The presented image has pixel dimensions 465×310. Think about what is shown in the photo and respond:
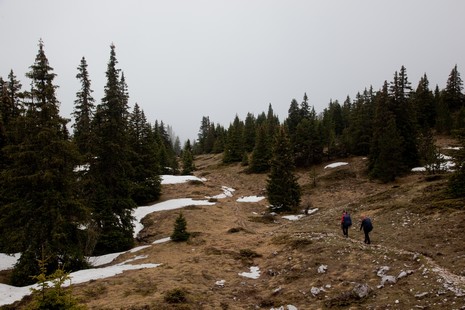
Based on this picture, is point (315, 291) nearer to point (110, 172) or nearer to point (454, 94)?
point (110, 172)

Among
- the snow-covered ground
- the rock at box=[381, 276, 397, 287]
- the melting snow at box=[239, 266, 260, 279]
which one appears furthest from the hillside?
the snow-covered ground

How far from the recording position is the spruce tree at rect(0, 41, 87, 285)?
822 inches

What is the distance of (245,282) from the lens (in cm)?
1888

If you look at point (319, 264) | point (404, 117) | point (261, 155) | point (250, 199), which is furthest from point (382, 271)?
point (261, 155)

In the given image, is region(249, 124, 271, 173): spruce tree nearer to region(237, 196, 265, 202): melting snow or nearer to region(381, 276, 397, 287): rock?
region(237, 196, 265, 202): melting snow

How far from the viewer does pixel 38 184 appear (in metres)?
21.5

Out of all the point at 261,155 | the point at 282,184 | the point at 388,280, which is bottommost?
the point at 388,280

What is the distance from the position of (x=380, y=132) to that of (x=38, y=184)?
152 feet

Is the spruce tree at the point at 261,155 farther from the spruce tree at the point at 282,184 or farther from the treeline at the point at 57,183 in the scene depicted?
the treeline at the point at 57,183

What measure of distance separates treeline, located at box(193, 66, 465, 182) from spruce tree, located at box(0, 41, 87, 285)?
2826 cm

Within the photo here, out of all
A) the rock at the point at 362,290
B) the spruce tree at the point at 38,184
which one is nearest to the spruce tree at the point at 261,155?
the spruce tree at the point at 38,184

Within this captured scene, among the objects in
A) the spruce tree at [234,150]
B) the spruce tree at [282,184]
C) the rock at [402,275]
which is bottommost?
the rock at [402,275]

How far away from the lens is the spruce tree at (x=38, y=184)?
2089 cm

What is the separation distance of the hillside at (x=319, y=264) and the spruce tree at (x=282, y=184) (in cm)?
823
